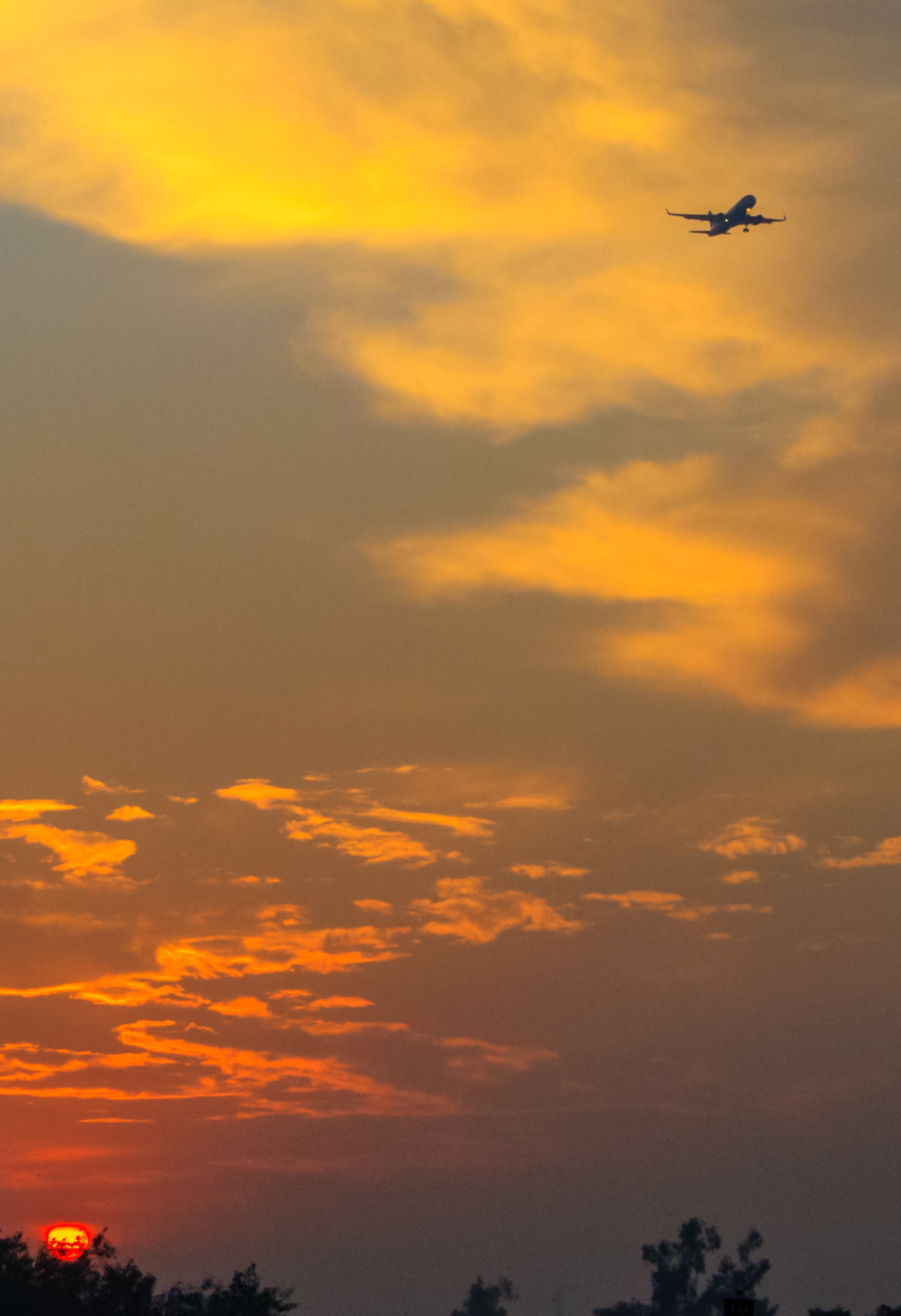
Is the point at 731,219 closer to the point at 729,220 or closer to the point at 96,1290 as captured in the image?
the point at 729,220

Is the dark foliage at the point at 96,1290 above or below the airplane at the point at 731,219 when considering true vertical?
below

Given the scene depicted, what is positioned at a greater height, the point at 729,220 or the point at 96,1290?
the point at 729,220

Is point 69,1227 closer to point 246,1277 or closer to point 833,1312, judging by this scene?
point 246,1277

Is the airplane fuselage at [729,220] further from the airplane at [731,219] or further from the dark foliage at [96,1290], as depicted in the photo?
the dark foliage at [96,1290]

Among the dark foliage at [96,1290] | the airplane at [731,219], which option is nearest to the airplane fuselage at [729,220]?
the airplane at [731,219]

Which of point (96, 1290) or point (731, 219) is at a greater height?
point (731, 219)

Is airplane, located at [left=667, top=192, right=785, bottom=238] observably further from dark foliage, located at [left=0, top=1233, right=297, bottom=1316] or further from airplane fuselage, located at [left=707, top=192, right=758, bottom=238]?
dark foliage, located at [left=0, top=1233, right=297, bottom=1316]

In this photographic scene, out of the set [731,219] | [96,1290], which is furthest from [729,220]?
[96,1290]

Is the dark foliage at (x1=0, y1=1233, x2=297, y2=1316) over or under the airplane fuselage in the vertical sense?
under

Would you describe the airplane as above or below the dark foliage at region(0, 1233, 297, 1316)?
above

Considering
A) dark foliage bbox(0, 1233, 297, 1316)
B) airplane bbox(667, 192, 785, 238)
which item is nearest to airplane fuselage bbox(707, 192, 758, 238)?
airplane bbox(667, 192, 785, 238)

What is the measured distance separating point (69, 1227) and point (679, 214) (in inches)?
3355

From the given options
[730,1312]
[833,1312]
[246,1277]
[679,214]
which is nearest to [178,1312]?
[246,1277]

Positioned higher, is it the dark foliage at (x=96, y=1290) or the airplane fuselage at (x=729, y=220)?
the airplane fuselage at (x=729, y=220)
